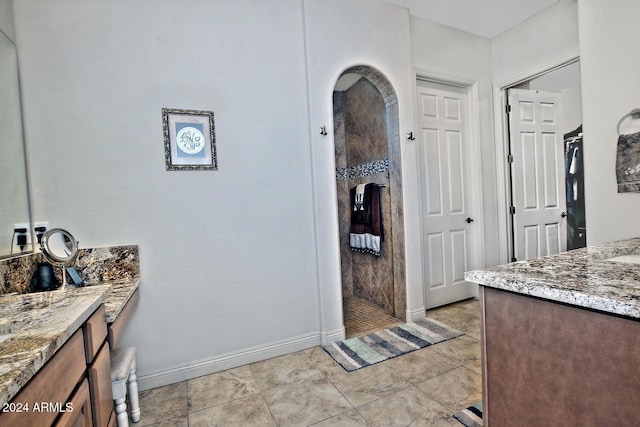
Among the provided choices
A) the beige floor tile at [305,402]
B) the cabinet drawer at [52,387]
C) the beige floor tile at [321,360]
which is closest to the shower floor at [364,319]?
the beige floor tile at [321,360]

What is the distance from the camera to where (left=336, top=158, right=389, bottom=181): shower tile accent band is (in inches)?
118

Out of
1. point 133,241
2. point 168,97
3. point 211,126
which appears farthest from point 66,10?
point 133,241

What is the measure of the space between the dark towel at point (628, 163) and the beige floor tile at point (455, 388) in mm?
1618

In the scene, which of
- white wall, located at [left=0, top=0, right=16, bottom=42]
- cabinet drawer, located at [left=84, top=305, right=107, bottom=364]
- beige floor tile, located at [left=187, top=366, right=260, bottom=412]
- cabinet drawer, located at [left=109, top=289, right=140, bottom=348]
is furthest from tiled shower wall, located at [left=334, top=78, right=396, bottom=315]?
white wall, located at [left=0, top=0, right=16, bottom=42]

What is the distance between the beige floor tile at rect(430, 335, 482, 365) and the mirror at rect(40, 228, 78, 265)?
2.43 m

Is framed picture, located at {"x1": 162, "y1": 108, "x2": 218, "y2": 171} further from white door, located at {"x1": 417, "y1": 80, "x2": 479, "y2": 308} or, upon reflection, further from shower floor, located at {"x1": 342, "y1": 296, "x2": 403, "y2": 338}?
white door, located at {"x1": 417, "y1": 80, "x2": 479, "y2": 308}

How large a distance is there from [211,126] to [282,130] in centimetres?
51

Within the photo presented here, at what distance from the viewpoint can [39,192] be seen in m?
1.71

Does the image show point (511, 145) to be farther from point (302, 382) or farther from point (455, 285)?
point (302, 382)

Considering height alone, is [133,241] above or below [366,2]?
below

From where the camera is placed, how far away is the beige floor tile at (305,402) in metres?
1.62

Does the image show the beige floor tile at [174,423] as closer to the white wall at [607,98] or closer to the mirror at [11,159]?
the mirror at [11,159]

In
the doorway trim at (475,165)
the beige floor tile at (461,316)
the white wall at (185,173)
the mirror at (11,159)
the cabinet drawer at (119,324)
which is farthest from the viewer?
the doorway trim at (475,165)

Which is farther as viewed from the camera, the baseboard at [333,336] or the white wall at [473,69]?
the white wall at [473,69]
